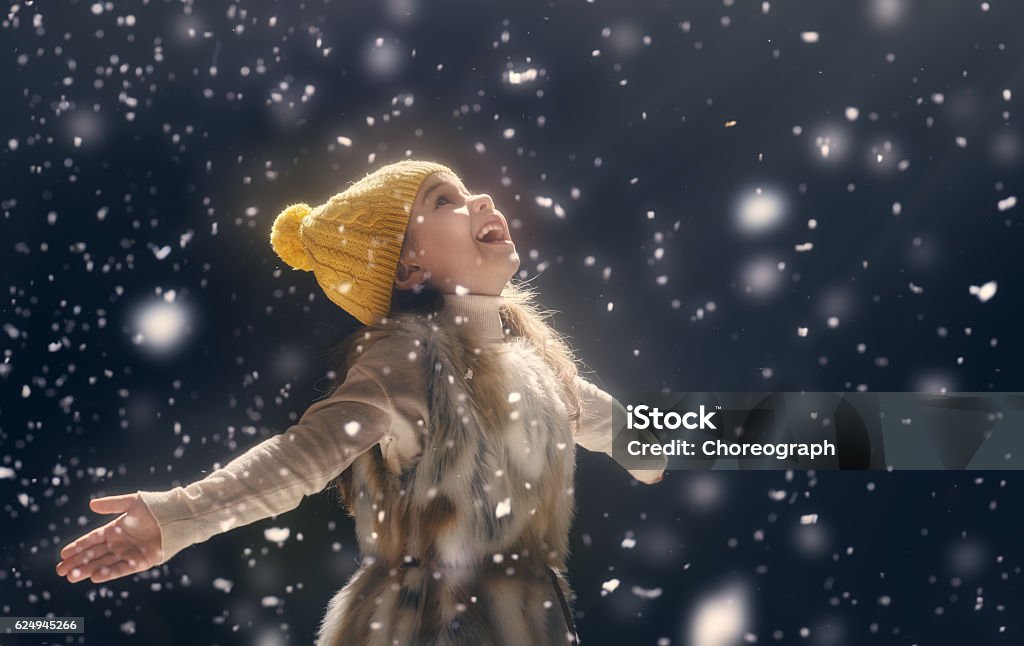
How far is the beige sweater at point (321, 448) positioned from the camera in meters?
0.76

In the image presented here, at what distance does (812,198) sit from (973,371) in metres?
0.32

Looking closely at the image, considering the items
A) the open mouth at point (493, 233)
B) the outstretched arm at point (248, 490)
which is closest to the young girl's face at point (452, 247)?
the open mouth at point (493, 233)

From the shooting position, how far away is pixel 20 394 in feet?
3.84

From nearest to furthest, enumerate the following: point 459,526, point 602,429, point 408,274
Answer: point 459,526 → point 408,274 → point 602,429

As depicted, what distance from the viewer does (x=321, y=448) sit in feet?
2.70

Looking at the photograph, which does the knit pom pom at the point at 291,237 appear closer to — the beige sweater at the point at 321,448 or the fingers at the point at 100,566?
the beige sweater at the point at 321,448

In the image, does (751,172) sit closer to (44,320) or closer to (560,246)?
(560,246)

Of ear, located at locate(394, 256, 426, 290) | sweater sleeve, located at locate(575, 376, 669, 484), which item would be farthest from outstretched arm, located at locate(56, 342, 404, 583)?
sweater sleeve, located at locate(575, 376, 669, 484)

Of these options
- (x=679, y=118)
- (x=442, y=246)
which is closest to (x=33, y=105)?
(x=442, y=246)

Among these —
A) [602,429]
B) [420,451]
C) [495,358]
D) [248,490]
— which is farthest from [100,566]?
[602,429]

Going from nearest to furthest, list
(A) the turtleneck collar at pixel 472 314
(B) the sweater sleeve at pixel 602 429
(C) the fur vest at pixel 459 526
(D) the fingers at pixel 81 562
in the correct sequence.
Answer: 1. (D) the fingers at pixel 81 562
2. (C) the fur vest at pixel 459 526
3. (A) the turtleneck collar at pixel 472 314
4. (B) the sweater sleeve at pixel 602 429

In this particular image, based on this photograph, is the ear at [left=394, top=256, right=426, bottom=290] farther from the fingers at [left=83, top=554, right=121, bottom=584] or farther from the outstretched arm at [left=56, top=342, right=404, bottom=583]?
the fingers at [left=83, top=554, right=121, bottom=584]

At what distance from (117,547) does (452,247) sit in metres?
0.43

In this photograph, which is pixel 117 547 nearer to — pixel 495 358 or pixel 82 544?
pixel 82 544
